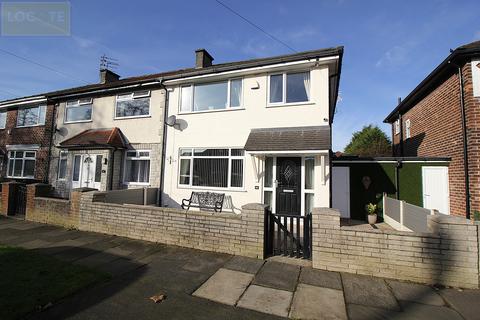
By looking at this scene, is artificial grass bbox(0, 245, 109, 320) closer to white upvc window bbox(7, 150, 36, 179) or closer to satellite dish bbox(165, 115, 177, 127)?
satellite dish bbox(165, 115, 177, 127)

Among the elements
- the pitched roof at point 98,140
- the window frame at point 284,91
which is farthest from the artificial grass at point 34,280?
the window frame at point 284,91

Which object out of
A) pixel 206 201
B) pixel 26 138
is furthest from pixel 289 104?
pixel 26 138

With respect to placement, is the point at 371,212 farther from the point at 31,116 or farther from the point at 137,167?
the point at 31,116

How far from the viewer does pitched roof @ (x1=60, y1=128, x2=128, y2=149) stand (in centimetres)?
1068

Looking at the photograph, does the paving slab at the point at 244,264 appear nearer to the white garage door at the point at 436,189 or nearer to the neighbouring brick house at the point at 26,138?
the white garage door at the point at 436,189

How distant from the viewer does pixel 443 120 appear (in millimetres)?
9758

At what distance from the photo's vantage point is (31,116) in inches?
579

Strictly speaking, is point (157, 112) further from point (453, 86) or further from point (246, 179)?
point (453, 86)

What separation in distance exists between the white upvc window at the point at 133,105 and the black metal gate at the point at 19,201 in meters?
4.77

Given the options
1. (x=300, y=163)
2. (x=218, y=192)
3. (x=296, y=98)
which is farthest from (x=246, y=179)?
(x=296, y=98)

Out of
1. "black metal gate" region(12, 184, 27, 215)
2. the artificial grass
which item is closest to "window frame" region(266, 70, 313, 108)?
the artificial grass

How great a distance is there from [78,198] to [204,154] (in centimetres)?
443

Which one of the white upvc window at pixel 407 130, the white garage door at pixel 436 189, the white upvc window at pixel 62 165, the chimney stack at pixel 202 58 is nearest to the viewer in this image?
the white garage door at pixel 436 189

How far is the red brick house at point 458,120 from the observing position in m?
7.96
